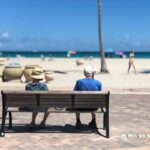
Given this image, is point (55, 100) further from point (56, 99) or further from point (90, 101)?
point (90, 101)

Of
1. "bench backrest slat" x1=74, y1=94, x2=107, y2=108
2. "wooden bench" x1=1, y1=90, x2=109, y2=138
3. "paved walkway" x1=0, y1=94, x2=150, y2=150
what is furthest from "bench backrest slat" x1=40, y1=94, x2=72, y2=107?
"paved walkway" x1=0, y1=94, x2=150, y2=150

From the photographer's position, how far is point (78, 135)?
818cm

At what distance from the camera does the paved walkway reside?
7.36 metres

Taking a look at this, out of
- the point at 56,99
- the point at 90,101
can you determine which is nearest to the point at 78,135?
the point at 90,101

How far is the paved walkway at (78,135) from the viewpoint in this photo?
24.1ft

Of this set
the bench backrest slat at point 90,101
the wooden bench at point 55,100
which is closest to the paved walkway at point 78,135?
the wooden bench at point 55,100

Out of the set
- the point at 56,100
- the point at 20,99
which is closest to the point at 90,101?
the point at 56,100

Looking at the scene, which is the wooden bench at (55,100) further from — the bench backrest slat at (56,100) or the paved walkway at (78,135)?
the paved walkway at (78,135)

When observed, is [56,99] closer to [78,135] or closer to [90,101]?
[90,101]

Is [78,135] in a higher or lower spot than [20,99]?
lower

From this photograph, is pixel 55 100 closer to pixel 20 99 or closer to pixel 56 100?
pixel 56 100

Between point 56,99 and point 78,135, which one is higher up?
point 56,99

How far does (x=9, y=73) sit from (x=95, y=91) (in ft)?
40.0

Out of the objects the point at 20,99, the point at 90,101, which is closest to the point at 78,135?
the point at 90,101
